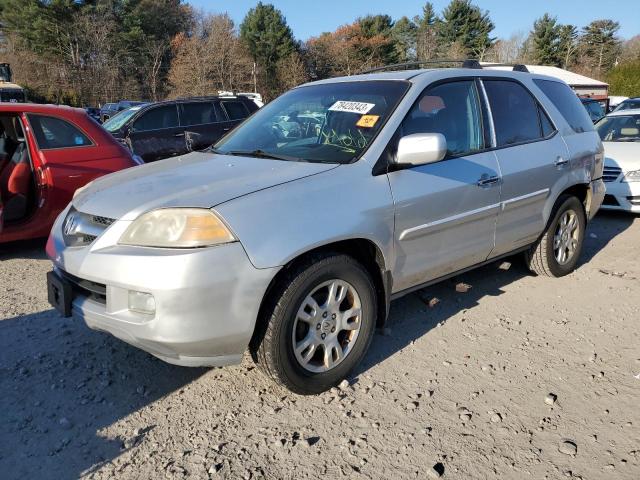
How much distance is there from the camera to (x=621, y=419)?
2793 mm

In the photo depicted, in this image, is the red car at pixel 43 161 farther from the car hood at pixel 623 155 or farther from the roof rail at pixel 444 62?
the car hood at pixel 623 155

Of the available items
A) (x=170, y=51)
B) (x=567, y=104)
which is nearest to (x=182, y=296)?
(x=567, y=104)

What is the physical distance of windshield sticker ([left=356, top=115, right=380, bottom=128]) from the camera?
3.31m

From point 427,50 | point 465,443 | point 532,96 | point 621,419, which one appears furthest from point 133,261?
point 427,50

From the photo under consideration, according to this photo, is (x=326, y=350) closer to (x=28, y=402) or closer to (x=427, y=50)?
(x=28, y=402)

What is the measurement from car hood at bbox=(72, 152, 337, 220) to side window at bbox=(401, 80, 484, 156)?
2.55ft

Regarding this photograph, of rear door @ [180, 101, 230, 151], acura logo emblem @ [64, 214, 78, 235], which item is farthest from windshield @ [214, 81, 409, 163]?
rear door @ [180, 101, 230, 151]

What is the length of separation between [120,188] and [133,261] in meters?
0.70

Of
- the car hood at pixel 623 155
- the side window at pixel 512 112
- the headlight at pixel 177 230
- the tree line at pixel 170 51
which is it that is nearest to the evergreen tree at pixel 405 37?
the tree line at pixel 170 51

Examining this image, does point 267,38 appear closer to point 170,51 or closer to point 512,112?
point 170,51

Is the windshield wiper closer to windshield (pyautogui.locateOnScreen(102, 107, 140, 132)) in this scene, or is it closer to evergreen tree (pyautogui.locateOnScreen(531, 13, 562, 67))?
windshield (pyautogui.locateOnScreen(102, 107, 140, 132))

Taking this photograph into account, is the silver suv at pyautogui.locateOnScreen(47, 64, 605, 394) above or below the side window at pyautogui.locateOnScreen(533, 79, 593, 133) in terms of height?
below

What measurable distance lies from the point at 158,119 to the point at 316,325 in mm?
8906

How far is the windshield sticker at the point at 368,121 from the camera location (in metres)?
3.31
